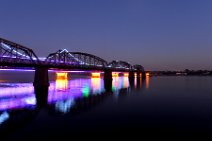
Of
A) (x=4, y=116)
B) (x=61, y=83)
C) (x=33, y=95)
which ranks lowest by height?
(x=4, y=116)

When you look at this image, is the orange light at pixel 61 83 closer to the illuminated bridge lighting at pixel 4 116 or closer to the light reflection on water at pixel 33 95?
the light reflection on water at pixel 33 95

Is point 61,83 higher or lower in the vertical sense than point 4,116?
higher

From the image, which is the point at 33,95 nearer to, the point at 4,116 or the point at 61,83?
the point at 4,116

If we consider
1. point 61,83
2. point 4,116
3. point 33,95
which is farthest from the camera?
point 61,83

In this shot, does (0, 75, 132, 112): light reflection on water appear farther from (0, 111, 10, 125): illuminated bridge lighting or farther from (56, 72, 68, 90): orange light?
(0, 111, 10, 125): illuminated bridge lighting

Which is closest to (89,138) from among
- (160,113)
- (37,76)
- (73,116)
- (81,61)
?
(73,116)

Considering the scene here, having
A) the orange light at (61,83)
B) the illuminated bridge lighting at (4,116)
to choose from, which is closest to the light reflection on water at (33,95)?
the orange light at (61,83)

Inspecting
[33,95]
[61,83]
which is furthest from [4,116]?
[61,83]

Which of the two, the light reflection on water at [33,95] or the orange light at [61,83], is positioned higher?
the orange light at [61,83]

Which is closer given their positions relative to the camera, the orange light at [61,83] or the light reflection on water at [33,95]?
the light reflection on water at [33,95]

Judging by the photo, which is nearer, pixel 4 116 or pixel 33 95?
pixel 4 116

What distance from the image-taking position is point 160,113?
32125mm

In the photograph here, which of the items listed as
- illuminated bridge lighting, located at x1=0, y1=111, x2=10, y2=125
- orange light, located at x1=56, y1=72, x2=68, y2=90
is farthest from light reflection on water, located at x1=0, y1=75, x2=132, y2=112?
illuminated bridge lighting, located at x1=0, y1=111, x2=10, y2=125

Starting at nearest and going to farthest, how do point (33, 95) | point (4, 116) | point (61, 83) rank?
point (4, 116) → point (33, 95) → point (61, 83)
